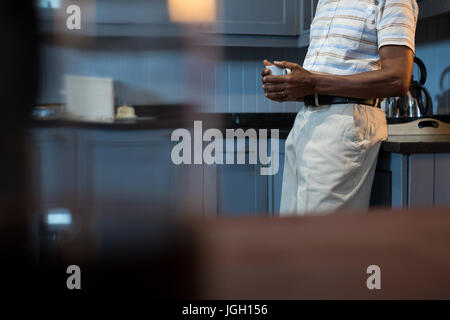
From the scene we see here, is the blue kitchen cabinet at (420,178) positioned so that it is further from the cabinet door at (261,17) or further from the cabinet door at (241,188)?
the cabinet door at (261,17)

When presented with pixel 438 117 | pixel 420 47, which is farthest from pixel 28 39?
pixel 420 47

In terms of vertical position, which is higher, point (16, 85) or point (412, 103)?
point (412, 103)

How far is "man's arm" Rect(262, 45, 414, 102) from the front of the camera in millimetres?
1064

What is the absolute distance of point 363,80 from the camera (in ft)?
3.51

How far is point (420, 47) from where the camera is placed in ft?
6.96

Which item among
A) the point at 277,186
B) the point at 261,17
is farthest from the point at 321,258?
the point at 261,17

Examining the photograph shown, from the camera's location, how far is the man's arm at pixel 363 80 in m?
1.06

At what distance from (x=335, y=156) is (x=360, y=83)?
0.17 m

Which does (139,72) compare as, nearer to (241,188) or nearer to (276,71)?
(276,71)

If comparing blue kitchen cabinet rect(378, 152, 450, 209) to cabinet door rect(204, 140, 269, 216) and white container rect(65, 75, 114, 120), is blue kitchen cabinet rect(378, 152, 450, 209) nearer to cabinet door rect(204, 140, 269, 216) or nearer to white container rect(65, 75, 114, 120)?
cabinet door rect(204, 140, 269, 216)

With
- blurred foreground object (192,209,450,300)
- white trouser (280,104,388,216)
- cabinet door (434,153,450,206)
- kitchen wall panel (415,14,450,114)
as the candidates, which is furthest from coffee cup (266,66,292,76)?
kitchen wall panel (415,14,450,114)

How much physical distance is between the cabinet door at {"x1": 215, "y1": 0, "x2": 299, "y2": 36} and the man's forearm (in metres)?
1.30

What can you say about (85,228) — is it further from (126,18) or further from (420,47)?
(420,47)

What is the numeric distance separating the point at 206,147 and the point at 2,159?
7 cm
